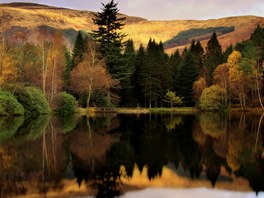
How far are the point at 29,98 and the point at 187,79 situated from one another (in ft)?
144

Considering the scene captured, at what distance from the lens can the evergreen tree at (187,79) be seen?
79125 mm

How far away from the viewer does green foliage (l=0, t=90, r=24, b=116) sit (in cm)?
3888

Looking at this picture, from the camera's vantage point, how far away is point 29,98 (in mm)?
42844

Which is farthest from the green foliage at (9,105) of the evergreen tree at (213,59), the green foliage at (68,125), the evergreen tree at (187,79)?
the evergreen tree at (213,59)

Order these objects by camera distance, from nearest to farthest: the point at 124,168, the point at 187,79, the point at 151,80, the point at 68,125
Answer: the point at 124,168 < the point at 68,125 < the point at 151,80 < the point at 187,79

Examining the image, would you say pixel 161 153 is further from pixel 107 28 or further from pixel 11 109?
pixel 107 28

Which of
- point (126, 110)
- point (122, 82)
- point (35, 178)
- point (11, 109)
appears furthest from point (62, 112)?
point (35, 178)

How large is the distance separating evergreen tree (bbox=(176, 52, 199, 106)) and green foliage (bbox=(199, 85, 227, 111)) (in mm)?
6822

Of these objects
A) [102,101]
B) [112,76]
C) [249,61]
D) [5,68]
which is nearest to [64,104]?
[102,101]

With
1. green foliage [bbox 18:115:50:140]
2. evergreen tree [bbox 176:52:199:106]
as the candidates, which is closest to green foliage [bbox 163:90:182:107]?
evergreen tree [bbox 176:52:199:106]

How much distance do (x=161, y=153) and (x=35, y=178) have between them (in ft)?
20.5

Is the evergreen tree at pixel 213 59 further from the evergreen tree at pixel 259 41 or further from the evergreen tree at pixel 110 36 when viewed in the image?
the evergreen tree at pixel 110 36

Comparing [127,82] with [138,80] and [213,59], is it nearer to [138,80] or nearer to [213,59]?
[138,80]

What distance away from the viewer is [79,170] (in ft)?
37.7
